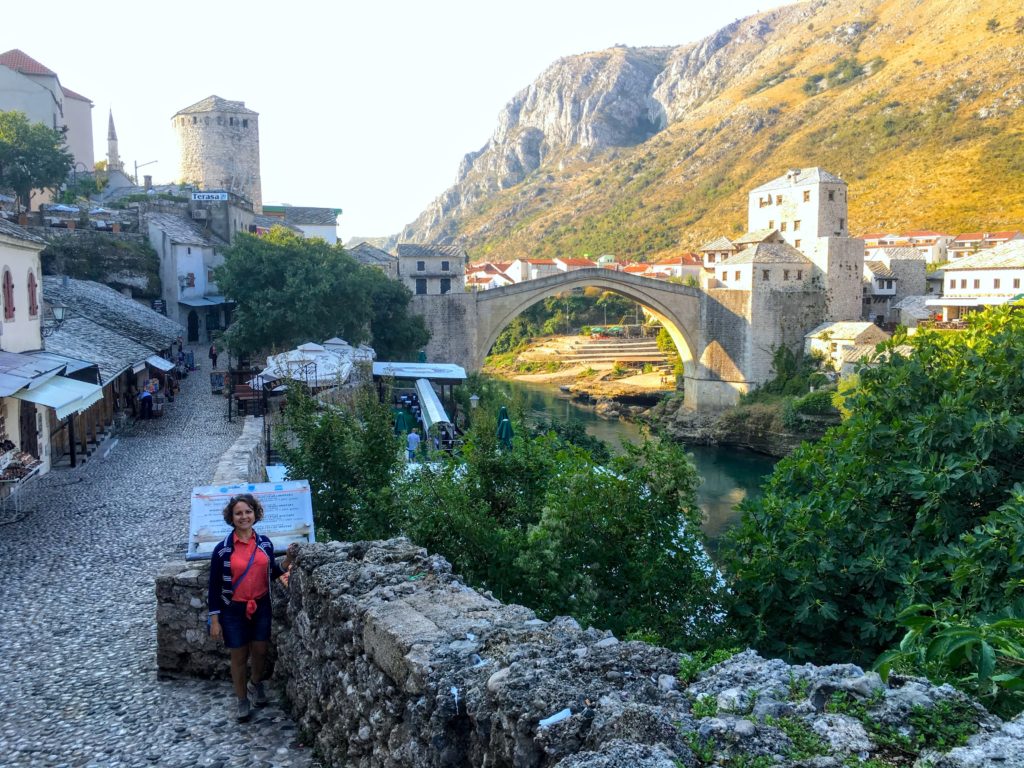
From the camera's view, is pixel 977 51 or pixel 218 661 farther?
pixel 977 51

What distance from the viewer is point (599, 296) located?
6209 cm

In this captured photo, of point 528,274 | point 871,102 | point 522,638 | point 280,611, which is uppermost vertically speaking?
point 871,102

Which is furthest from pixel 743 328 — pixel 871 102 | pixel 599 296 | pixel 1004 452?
pixel 871 102

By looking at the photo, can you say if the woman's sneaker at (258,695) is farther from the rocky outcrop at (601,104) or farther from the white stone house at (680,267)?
the rocky outcrop at (601,104)

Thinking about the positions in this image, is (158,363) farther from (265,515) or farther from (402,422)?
(265,515)

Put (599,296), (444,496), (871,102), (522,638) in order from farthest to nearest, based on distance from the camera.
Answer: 1. (871,102)
2. (599,296)
3. (444,496)
4. (522,638)

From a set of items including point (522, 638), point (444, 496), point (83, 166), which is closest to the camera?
point (522, 638)

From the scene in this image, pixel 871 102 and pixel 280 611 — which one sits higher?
pixel 871 102

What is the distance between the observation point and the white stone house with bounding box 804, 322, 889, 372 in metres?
33.4

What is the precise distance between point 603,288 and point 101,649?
33.2 metres

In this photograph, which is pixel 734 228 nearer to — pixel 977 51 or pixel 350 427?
pixel 977 51

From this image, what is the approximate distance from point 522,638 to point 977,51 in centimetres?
8139

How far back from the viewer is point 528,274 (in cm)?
6328

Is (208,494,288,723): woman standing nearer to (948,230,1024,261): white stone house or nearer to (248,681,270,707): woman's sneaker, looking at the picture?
(248,681,270,707): woman's sneaker
